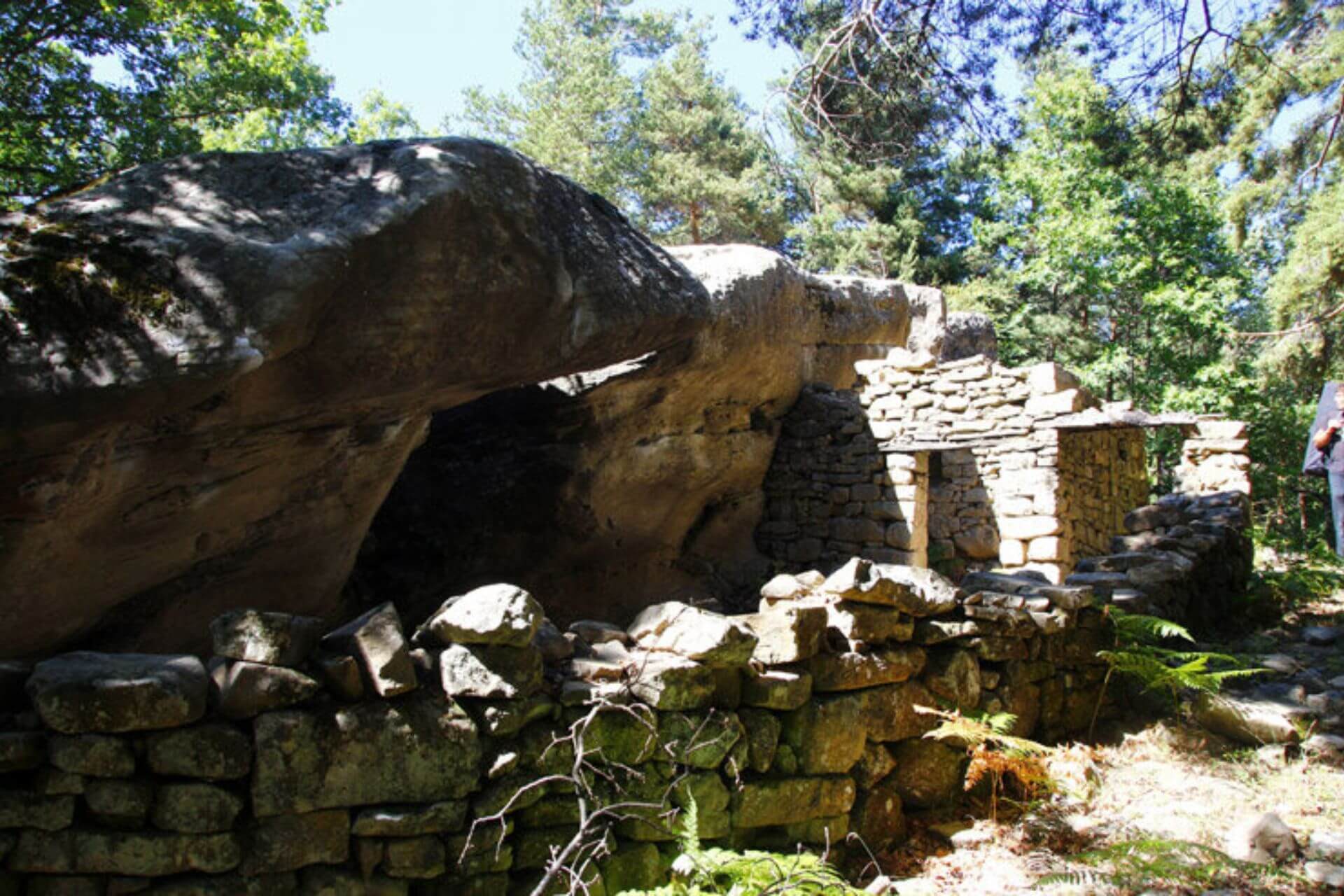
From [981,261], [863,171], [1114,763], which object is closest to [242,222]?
[1114,763]

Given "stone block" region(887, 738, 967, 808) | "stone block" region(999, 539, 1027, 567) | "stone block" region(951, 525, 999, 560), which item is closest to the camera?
"stone block" region(887, 738, 967, 808)

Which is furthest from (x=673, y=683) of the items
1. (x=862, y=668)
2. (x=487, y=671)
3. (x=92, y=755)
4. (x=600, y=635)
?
(x=92, y=755)

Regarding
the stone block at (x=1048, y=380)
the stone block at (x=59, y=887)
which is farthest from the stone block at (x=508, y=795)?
the stone block at (x=1048, y=380)

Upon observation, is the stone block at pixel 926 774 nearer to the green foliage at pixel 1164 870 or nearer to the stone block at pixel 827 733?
the stone block at pixel 827 733

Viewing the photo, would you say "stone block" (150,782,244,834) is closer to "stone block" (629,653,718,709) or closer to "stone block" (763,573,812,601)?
"stone block" (629,653,718,709)

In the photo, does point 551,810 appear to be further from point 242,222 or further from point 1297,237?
point 1297,237

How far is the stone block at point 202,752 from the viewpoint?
92.1 inches

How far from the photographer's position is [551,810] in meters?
Answer: 2.76

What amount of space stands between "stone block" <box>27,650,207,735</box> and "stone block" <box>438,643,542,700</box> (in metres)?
0.67

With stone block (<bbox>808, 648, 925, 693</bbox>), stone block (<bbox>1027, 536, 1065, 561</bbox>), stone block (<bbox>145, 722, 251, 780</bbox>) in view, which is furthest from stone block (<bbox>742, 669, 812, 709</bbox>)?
stone block (<bbox>1027, 536, 1065, 561</bbox>)

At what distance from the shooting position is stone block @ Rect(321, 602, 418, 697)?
103 inches

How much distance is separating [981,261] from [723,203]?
6077 mm

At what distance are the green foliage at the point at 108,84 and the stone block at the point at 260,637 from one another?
269 inches

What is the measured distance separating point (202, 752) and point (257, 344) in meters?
2.01
